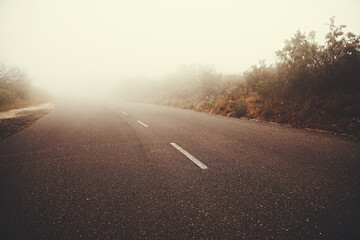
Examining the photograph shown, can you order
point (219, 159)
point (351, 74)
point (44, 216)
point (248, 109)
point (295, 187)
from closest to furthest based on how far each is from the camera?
point (44, 216) → point (295, 187) → point (219, 159) → point (351, 74) → point (248, 109)

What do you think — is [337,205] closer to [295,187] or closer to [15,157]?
[295,187]

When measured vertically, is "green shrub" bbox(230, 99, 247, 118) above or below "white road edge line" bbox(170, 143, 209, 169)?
above

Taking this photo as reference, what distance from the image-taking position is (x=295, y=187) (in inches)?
95.8

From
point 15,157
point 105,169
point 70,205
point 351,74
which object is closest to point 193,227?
point 70,205

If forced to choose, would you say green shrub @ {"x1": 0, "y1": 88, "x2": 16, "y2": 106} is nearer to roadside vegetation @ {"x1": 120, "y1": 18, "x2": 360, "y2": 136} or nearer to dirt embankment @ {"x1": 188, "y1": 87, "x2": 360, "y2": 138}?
roadside vegetation @ {"x1": 120, "y1": 18, "x2": 360, "y2": 136}

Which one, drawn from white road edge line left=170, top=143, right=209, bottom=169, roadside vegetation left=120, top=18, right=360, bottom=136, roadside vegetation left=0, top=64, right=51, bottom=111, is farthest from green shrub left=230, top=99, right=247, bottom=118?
roadside vegetation left=0, top=64, right=51, bottom=111

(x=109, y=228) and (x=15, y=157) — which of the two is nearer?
(x=109, y=228)

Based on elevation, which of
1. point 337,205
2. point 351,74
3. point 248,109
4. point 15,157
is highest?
point 351,74

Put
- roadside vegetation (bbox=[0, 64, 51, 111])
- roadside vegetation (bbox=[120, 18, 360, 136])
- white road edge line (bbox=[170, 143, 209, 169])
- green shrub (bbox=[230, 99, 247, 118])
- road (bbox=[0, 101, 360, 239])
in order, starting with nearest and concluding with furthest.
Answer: road (bbox=[0, 101, 360, 239])
white road edge line (bbox=[170, 143, 209, 169])
roadside vegetation (bbox=[120, 18, 360, 136])
green shrub (bbox=[230, 99, 247, 118])
roadside vegetation (bbox=[0, 64, 51, 111])

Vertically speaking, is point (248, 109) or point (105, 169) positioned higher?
point (248, 109)

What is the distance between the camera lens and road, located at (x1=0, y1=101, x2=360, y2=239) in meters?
1.76

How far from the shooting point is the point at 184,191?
7.91ft

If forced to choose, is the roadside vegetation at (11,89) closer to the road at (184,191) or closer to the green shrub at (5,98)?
the green shrub at (5,98)

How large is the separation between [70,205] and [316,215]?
2.90 meters
